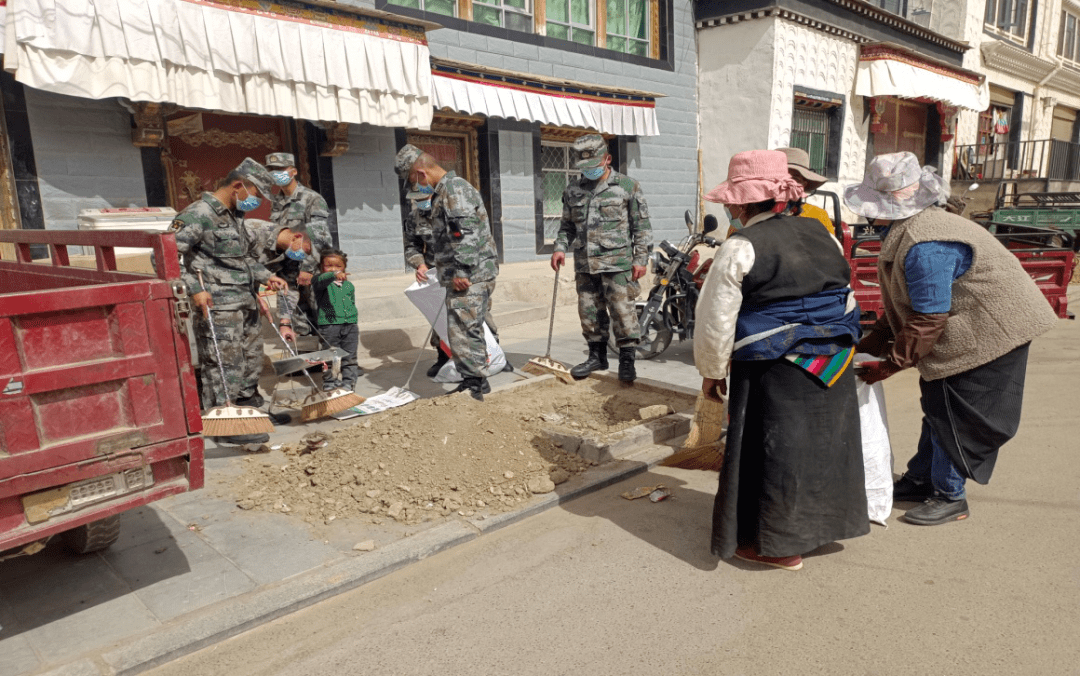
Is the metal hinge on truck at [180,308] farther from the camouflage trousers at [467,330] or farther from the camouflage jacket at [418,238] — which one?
the camouflage jacket at [418,238]

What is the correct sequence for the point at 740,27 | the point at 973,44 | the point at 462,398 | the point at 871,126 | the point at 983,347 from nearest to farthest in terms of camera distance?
the point at 983,347 < the point at 462,398 < the point at 740,27 < the point at 871,126 < the point at 973,44

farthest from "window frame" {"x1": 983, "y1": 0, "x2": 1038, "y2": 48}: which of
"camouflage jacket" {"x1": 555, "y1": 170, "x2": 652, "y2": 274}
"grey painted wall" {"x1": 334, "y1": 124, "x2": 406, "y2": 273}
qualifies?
"camouflage jacket" {"x1": 555, "y1": 170, "x2": 652, "y2": 274}

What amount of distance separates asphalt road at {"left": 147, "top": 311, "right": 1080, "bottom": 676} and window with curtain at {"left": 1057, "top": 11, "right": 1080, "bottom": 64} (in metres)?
27.3

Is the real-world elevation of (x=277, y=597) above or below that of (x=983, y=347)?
below

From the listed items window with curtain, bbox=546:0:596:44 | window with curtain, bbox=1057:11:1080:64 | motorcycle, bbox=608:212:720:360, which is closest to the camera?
motorcycle, bbox=608:212:720:360

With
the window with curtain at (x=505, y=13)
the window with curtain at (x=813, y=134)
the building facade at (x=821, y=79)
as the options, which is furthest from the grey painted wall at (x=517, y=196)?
the window with curtain at (x=813, y=134)

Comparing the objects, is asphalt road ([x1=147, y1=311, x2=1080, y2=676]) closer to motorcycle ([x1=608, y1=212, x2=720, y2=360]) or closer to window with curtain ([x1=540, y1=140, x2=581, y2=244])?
motorcycle ([x1=608, y1=212, x2=720, y2=360])

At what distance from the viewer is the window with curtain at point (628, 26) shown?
13.1 meters

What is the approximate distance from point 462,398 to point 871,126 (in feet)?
51.1

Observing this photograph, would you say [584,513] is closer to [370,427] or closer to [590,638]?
[590,638]

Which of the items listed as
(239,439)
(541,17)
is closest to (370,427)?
(239,439)

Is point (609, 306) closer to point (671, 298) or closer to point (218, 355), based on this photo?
point (671, 298)

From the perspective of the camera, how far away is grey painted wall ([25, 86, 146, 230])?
7.37 m

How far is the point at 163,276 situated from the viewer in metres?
2.81
